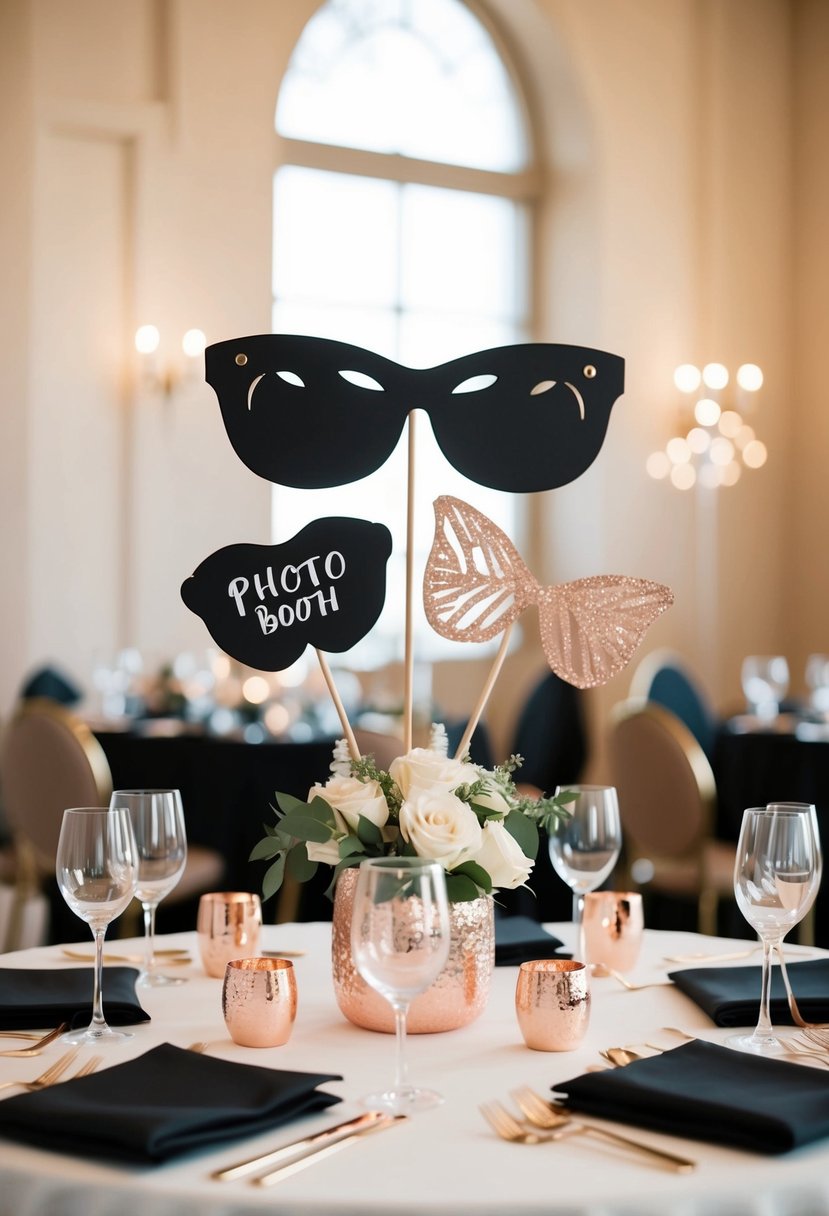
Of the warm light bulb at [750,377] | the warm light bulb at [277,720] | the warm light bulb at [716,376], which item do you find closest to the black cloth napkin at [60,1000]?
the warm light bulb at [277,720]

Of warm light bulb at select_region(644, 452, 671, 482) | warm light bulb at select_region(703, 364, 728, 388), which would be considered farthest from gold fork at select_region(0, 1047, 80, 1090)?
warm light bulb at select_region(644, 452, 671, 482)

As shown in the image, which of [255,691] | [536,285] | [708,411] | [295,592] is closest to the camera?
[295,592]

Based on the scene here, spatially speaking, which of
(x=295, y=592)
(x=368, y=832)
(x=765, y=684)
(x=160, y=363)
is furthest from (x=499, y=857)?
(x=160, y=363)

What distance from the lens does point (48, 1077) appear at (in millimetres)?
1270

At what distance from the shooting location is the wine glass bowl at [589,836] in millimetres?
1723

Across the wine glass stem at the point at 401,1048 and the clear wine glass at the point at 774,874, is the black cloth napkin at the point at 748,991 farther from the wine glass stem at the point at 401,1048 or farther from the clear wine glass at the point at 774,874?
the wine glass stem at the point at 401,1048

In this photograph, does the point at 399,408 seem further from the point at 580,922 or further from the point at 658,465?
the point at 658,465

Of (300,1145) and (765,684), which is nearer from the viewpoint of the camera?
(300,1145)

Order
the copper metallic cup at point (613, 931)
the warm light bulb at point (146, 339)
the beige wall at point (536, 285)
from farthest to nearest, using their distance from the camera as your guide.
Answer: the warm light bulb at point (146, 339)
the beige wall at point (536, 285)
the copper metallic cup at point (613, 931)

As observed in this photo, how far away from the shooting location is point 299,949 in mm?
1854

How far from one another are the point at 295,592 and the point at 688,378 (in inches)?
228

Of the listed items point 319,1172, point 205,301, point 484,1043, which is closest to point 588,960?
point 484,1043

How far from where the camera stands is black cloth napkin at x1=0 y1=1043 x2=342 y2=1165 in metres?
1.08

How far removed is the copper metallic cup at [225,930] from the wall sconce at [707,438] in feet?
18.2
